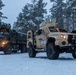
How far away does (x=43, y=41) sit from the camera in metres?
22.5

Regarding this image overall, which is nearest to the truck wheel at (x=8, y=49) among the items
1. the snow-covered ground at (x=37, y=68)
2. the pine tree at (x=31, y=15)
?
the snow-covered ground at (x=37, y=68)

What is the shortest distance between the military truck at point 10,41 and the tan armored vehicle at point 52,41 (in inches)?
295

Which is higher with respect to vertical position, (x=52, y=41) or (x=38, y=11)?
(x=38, y=11)

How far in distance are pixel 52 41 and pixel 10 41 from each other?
36.6 ft

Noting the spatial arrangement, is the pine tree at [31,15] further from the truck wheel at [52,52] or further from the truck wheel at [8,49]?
the truck wheel at [52,52]

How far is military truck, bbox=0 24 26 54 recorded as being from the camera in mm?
31172

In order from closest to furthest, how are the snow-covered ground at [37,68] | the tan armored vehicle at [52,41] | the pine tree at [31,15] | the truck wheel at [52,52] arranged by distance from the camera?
the snow-covered ground at [37,68] < the tan armored vehicle at [52,41] < the truck wheel at [52,52] < the pine tree at [31,15]

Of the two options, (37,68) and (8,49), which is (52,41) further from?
(8,49)

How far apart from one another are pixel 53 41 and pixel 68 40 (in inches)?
44.3

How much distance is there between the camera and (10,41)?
32.0 metres

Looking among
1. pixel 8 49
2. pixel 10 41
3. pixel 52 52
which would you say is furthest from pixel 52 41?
pixel 10 41

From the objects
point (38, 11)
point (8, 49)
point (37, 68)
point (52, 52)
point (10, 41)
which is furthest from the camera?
point (38, 11)

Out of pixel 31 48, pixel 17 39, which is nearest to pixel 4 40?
pixel 17 39

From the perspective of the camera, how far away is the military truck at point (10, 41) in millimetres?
31172
